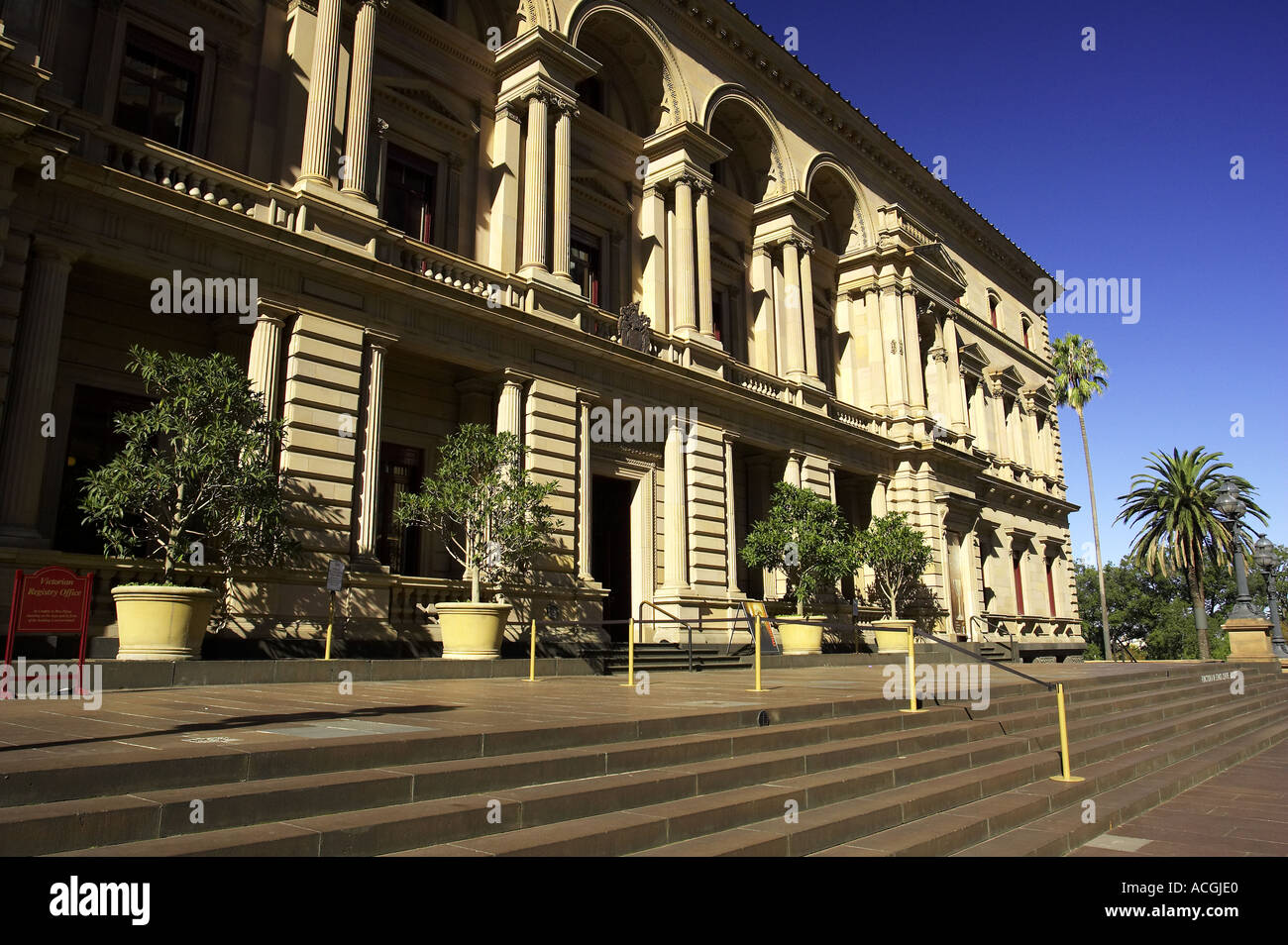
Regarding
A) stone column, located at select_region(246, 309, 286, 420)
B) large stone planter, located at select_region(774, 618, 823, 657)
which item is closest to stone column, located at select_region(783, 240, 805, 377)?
large stone planter, located at select_region(774, 618, 823, 657)

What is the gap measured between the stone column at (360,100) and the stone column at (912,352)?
20.7 metres

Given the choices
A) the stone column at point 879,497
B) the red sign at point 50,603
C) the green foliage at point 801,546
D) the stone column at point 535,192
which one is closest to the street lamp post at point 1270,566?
the stone column at point 879,497

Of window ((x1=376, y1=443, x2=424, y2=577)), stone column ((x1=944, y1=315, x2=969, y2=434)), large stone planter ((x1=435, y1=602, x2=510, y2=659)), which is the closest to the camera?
large stone planter ((x1=435, y1=602, x2=510, y2=659))

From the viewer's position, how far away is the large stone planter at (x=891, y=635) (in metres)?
24.9

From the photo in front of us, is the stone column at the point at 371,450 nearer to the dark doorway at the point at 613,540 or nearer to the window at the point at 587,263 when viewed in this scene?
the dark doorway at the point at 613,540

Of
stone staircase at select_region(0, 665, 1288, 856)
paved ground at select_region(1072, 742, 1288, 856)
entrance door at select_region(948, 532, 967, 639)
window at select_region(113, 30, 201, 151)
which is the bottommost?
paved ground at select_region(1072, 742, 1288, 856)

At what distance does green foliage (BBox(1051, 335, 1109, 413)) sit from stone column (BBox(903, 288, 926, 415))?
2082cm

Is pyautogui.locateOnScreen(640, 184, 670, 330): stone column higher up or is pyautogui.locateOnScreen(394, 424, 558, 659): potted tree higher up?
A: pyautogui.locateOnScreen(640, 184, 670, 330): stone column

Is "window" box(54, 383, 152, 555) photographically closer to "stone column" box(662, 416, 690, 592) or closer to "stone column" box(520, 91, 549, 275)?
"stone column" box(520, 91, 549, 275)

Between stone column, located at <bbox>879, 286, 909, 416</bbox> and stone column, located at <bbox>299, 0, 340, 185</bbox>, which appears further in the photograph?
stone column, located at <bbox>879, 286, 909, 416</bbox>

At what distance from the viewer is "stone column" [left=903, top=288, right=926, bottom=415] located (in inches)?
1216

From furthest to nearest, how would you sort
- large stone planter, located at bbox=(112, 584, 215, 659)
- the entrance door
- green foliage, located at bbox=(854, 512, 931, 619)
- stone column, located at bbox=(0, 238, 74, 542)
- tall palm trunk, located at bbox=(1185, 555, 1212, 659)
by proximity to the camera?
tall palm trunk, located at bbox=(1185, 555, 1212, 659)
the entrance door
green foliage, located at bbox=(854, 512, 931, 619)
stone column, located at bbox=(0, 238, 74, 542)
large stone planter, located at bbox=(112, 584, 215, 659)

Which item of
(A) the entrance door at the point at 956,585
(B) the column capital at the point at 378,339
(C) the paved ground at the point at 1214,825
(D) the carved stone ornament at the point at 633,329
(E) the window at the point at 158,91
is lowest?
(C) the paved ground at the point at 1214,825
